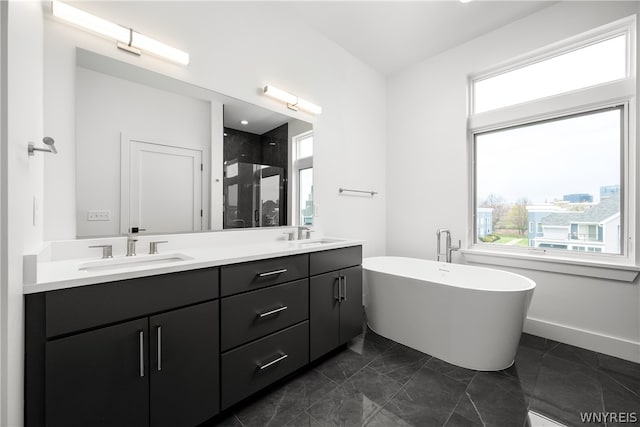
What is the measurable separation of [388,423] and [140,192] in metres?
1.81

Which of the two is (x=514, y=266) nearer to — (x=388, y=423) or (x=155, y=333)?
(x=388, y=423)

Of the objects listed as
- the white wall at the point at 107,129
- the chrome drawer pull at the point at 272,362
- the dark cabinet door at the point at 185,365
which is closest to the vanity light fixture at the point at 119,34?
the white wall at the point at 107,129

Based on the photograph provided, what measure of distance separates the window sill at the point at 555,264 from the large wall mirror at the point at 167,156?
199cm

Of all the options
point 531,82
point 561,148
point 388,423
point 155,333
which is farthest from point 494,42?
point 155,333

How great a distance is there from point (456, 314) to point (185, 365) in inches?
66.6

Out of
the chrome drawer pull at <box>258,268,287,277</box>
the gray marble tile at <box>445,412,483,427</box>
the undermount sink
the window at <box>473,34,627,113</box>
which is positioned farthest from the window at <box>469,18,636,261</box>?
the undermount sink

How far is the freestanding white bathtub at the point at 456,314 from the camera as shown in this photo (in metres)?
1.77

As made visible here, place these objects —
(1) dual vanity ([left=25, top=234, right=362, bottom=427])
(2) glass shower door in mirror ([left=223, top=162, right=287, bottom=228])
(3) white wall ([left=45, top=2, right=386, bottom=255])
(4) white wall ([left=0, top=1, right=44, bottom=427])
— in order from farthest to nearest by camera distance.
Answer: (2) glass shower door in mirror ([left=223, top=162, right=287, bottom=228])
(3) white wall ([left=45, top=2, right=386, bottom=255])
(1) dual vanity ([left=25, top=234, right=362, bottom=427])
(4) white wall ([left=0, top=1, right=44, bottom=427])

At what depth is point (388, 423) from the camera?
1.36 metres

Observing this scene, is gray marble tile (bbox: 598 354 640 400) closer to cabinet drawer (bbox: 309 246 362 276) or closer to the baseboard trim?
the baseboard trim

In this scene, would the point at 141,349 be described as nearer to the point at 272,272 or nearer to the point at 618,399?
the point at 272,272

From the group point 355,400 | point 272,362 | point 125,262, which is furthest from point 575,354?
point 125,262

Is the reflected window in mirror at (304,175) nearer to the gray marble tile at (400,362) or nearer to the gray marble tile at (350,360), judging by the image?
the gray marble tile at (350,360)

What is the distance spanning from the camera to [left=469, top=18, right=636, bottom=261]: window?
208 centimetres
